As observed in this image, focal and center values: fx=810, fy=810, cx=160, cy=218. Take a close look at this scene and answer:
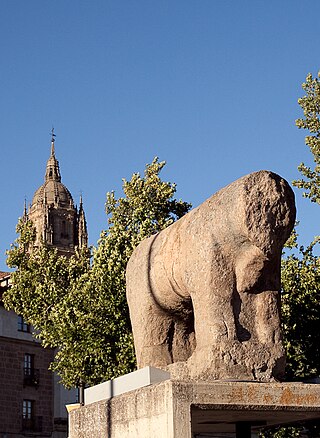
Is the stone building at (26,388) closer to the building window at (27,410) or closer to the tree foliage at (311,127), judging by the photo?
the building window at (27,410)

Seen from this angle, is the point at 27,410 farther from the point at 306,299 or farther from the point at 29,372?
the point at 306,299

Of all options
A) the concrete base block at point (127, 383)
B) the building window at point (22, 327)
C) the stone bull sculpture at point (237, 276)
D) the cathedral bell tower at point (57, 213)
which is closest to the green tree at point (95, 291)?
the concrete base block at point (127, 383)

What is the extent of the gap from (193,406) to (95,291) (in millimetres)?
14715

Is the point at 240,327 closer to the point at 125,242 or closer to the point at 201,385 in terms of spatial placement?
the point at 201,385

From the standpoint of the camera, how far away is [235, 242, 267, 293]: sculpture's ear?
8320 millimetres

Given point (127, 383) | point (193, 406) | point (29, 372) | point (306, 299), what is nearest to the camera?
point (193, 406)

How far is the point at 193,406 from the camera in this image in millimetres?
7512

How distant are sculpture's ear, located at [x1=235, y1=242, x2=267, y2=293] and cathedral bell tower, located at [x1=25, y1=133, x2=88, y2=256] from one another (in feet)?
386

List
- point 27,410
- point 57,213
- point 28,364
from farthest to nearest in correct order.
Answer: point 57,213, point 28,364, point 27,410

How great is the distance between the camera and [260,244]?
819 cm

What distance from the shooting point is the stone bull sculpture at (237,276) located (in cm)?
816

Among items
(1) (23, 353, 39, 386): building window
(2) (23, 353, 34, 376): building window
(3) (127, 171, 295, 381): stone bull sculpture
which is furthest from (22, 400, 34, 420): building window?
(3) (127, 171, 295, 381): stone bull sculpture

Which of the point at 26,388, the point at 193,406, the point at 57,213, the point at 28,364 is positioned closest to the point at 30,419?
the point at 26,388

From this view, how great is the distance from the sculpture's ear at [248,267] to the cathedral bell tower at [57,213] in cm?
11750
